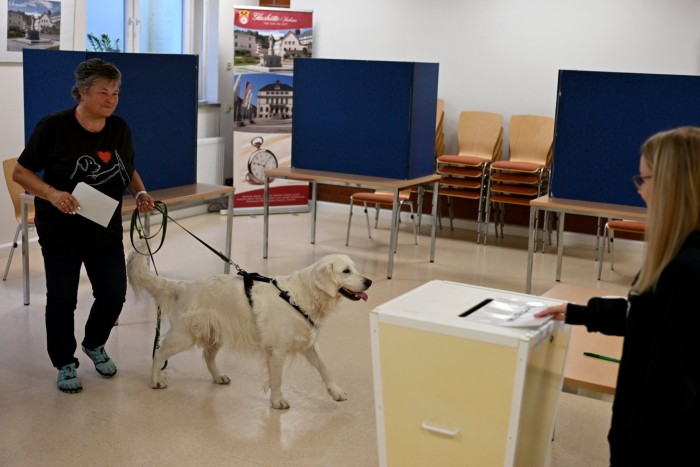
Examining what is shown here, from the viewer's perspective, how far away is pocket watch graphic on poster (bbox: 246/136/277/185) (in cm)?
861

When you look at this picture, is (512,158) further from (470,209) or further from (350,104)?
(350,104)

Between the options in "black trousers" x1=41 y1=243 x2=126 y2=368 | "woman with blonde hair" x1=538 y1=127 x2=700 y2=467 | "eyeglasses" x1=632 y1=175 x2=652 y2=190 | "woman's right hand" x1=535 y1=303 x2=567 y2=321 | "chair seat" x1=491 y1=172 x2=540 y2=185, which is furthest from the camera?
"chair seat" x1=491 y1=172 x2=540 y2=185

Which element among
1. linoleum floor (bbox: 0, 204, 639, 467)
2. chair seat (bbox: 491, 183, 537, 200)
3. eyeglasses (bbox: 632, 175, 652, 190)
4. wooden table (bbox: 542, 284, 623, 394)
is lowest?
linoleum floor (bbox: 0, 204, 639, 467)

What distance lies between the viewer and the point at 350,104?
6688mm

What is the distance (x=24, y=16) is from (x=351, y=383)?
3.96 m

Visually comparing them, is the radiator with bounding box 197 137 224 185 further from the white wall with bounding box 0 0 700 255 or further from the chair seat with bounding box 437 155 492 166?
the chair seat with bounding box 437 155 492 166

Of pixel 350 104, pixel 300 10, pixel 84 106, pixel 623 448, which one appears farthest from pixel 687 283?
pixel 300 10

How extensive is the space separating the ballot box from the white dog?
4.01 feet

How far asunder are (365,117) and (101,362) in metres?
3.22

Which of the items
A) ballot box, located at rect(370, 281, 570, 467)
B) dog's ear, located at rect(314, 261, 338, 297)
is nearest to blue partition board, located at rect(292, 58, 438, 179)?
dog's ear, located at rect(314, 261, 338, 297)

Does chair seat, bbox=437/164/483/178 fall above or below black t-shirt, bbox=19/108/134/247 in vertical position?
below

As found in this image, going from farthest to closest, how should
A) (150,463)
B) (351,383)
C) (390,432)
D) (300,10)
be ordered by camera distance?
(300,10) < (351,383) < (150,463) < (390,432)

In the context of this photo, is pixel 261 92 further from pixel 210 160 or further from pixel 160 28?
pixel 160 28

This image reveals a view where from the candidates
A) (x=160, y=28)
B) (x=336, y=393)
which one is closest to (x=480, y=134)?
(x=160, y=28)
